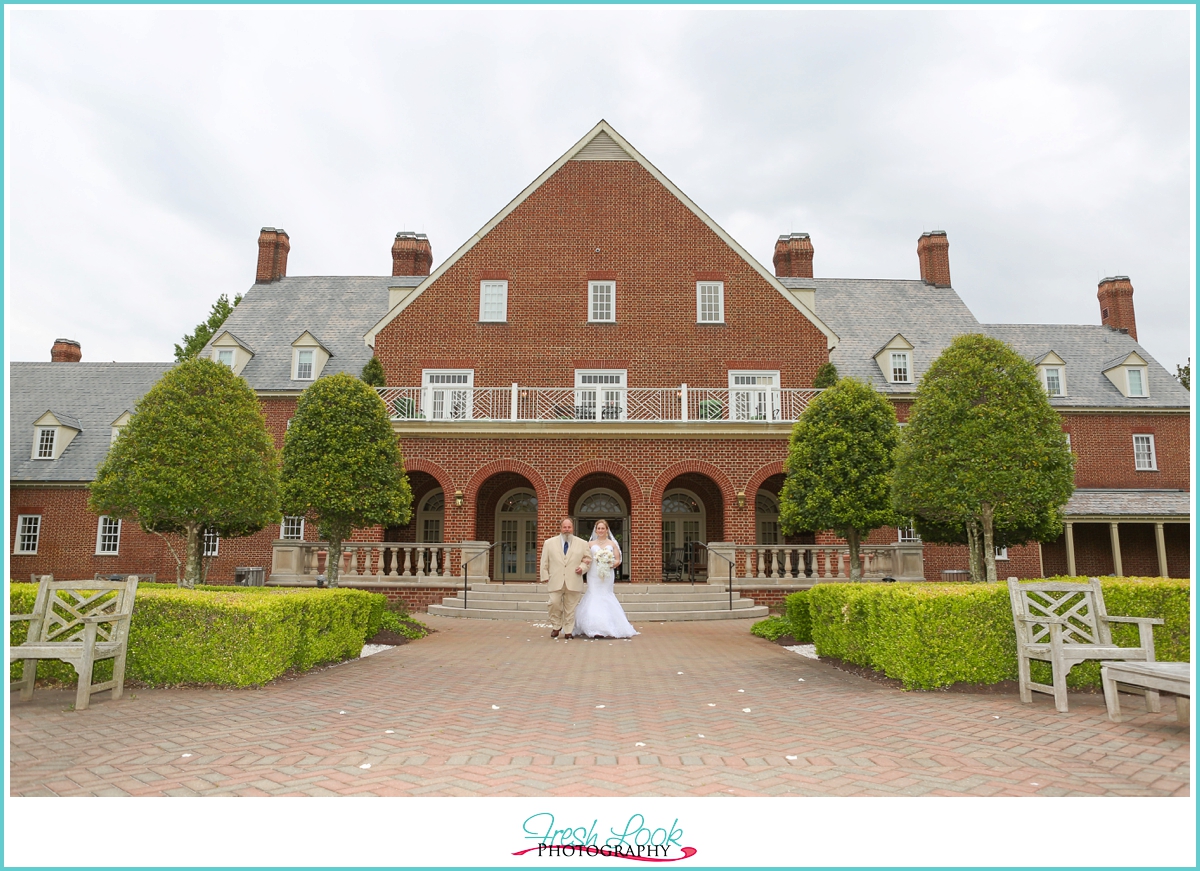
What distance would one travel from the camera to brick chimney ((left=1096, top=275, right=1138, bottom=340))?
2972 centimetres

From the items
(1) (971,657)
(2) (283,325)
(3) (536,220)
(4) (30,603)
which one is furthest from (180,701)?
(2) (283,325)

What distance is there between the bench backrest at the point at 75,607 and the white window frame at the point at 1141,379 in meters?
30.7

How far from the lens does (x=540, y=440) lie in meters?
20.5

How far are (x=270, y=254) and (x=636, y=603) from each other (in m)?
22.6

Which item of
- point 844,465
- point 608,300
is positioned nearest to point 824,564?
point 844,465

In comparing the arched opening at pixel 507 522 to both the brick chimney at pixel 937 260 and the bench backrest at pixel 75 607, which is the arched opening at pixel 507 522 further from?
the brick chimney at pixel 937 260

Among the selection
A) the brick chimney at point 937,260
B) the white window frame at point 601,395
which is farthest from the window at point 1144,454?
the white window frame at point 601,395

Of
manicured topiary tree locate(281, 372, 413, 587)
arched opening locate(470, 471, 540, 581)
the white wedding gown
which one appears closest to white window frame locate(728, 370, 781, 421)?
arched opening locate(470, 471, 540, 581)

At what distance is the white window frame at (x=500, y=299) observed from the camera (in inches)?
918

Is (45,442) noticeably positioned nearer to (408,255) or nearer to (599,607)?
(408,255)

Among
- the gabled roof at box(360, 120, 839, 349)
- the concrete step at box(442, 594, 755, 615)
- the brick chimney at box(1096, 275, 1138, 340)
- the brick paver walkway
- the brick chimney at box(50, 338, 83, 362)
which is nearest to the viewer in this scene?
the brick paver walkway

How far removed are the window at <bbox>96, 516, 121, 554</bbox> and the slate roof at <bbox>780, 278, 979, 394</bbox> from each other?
25259 millimetres

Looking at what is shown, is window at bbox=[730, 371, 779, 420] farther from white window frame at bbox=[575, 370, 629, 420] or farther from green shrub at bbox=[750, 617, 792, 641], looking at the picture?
green shrub at bbox=[750, 617, 792, 641]

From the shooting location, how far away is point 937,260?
101 feet
